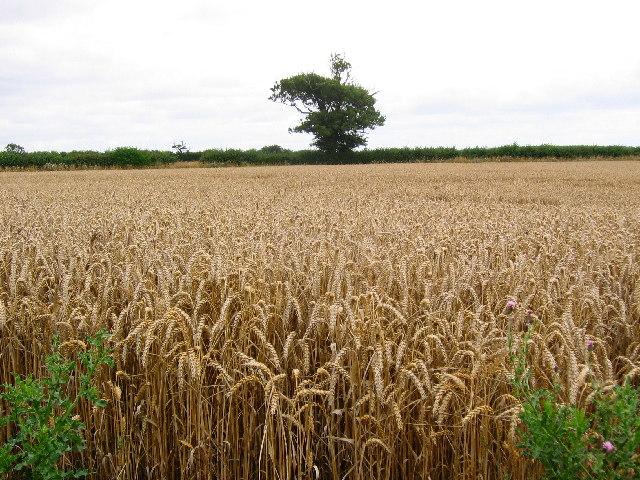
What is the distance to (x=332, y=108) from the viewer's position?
54219 millimetres

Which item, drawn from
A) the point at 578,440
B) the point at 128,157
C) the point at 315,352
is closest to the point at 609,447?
the point at 578,440

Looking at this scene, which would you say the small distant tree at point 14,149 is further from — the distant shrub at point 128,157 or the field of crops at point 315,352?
the field of crops at point 315,352

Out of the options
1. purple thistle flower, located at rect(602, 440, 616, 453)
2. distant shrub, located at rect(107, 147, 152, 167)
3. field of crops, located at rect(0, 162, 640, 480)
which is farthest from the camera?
distant shrub, located at rect(107, 147, 152, 167)

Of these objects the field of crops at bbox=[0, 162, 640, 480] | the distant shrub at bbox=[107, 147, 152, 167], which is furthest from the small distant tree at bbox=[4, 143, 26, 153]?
the field of crops at bbox=[0, 162, 640, 480]

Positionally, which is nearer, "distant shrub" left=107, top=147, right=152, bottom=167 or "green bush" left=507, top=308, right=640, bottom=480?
"green bush" left=507, top=308, right=640, bottom=480

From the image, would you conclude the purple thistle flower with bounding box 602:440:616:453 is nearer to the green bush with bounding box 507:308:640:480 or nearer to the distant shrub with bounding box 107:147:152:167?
the green bush with bounding box 507:308:640:480

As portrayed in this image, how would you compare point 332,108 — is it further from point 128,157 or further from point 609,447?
point 609,447

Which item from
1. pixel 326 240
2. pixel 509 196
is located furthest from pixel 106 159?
pixel 326 240

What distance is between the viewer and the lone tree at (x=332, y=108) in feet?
171

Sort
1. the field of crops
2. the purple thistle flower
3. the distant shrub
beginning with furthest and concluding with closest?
the distant shrub
the field of crops
the purple thistle flower

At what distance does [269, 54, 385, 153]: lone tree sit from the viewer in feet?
171

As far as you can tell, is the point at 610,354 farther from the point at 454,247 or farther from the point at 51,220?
the point at 51,220

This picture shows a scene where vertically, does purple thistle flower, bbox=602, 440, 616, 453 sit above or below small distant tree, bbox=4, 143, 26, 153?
below

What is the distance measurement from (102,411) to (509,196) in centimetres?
1026
